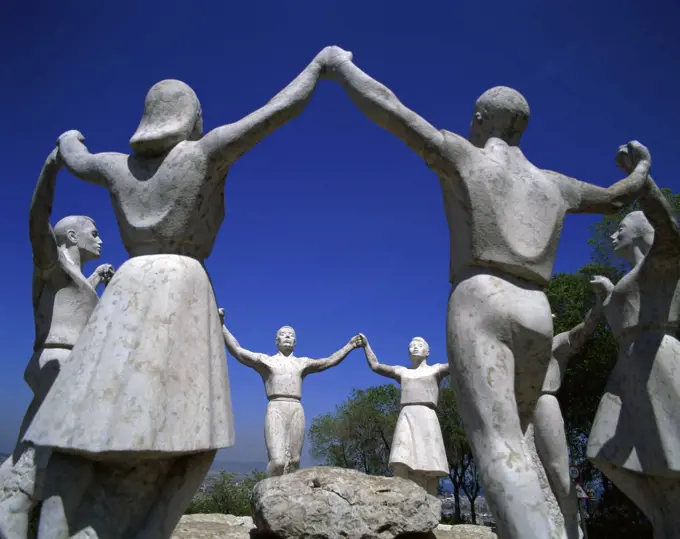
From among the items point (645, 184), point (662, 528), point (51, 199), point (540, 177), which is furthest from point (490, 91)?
point (662, 528)

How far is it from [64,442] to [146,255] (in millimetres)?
1009

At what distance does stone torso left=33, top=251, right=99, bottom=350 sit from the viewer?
4.39 metres

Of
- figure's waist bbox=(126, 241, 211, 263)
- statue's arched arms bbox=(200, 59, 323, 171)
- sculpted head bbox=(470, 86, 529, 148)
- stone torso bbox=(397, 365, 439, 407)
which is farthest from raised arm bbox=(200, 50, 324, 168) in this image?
stone torso bbox=(397, 365, 439, 407)

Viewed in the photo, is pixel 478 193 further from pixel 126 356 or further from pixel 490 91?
pixel 126 356

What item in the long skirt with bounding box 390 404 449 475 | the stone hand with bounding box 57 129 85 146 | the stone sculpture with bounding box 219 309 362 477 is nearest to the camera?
the stone hand with bounding box 57 129 85 146

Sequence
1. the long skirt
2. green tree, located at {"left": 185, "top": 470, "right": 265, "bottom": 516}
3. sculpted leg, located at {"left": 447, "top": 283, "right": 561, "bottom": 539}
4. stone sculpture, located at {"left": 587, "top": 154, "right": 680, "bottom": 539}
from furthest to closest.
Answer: green tree, located at {"left": 185, "top": 470, "right": 265, "bottom": 516} < the long skirt < stone sculpture, located at {"left": 587, "top": 154, "right": 680, "bottom": 539} < sculpted leg, located at {"left": 447, "top": 283, "right": 561, "bottom": 539}

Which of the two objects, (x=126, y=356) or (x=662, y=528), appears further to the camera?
(x=662, y=528)

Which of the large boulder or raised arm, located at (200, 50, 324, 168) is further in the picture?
the large boulder

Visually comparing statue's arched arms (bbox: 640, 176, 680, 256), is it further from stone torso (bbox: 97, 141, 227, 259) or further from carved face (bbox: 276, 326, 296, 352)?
carved face (bbox: 276, 326, 296, 352)

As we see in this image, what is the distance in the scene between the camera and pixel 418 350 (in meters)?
8.42

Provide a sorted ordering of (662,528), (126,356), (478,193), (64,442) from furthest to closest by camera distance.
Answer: (662,528) → (478,193) → (126,356) → (64,442)

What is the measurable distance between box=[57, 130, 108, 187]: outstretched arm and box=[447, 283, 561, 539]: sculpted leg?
6.92 ft

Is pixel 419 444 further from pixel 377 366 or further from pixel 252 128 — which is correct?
pixel 252 128

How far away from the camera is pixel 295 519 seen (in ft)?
16.3
